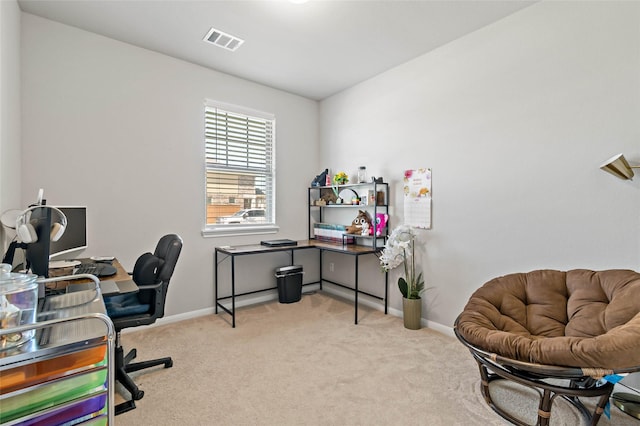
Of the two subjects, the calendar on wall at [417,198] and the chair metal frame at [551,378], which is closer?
the chair metal frame at [551,378]

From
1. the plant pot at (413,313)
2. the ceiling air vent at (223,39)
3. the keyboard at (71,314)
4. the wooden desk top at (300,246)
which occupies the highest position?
the ceiling air vent at (223,39)

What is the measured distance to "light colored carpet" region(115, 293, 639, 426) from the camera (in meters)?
1.80

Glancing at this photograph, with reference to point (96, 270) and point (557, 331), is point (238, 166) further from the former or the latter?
point (557, 331)

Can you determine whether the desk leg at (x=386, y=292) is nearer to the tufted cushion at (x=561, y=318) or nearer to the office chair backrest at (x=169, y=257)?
the tufted cushion at (x=561, y=318)

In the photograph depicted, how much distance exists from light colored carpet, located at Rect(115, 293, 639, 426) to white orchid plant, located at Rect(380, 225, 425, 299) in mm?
388

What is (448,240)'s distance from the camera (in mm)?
2959

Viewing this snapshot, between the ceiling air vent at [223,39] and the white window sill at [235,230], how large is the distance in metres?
1.86

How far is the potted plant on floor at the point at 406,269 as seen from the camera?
3.05 meters

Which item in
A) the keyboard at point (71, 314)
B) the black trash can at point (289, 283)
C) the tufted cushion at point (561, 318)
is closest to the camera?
the keyboard at point (71, 314)

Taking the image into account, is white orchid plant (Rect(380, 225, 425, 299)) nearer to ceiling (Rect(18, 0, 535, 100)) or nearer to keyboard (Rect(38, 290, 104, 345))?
ceiling (Rect(18, 0, 535, 100))

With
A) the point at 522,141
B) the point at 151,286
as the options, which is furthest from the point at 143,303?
the point at 522,141

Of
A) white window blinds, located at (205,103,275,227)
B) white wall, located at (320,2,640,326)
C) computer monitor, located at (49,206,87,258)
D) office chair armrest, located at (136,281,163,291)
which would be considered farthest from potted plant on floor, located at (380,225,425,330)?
computer monitor, located at (49,206,87,258)

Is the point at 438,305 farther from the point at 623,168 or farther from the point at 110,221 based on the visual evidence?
the point at 110,221


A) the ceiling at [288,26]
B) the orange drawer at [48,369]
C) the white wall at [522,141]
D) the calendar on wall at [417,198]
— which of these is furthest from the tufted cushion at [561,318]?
the ceiling at [288,26]
